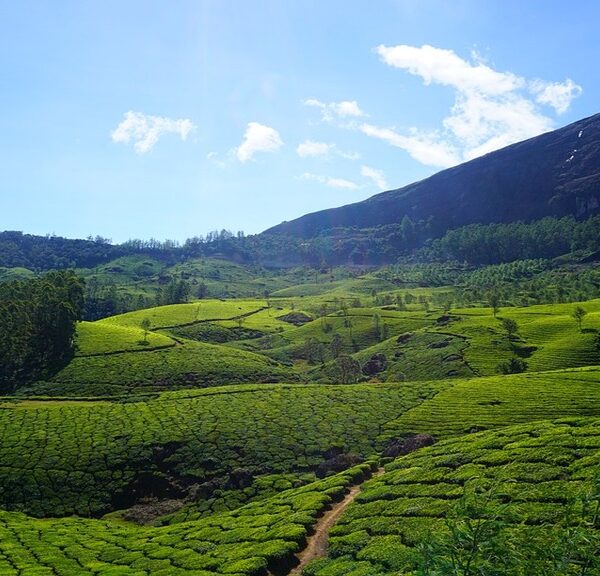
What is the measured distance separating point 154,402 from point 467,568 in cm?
9041

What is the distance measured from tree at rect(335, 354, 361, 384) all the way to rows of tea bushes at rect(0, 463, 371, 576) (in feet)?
255

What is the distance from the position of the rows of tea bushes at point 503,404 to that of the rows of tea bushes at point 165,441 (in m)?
4.45

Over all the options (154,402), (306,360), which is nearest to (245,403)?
(154,402)

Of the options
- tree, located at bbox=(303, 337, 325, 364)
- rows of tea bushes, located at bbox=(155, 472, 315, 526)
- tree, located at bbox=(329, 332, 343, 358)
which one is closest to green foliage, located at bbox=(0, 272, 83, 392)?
tree, located at bbox=(303, 337, 325, 364)

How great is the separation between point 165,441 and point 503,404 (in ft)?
161

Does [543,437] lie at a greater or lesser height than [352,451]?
greater

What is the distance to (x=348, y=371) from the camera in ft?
452

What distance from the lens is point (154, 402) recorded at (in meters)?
95.8

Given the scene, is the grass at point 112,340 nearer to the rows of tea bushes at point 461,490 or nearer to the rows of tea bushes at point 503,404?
the rows of tea bushes at point 503,404

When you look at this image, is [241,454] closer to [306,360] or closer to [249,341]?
[306,360]

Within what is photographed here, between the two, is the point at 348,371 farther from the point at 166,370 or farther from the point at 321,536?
the point at 321,536

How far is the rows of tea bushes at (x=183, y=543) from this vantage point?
37281 mm

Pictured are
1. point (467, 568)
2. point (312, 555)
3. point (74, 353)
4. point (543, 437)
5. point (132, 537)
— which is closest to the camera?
point (467, 568)

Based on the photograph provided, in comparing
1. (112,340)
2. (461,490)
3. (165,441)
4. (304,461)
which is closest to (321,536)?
(461,490)
